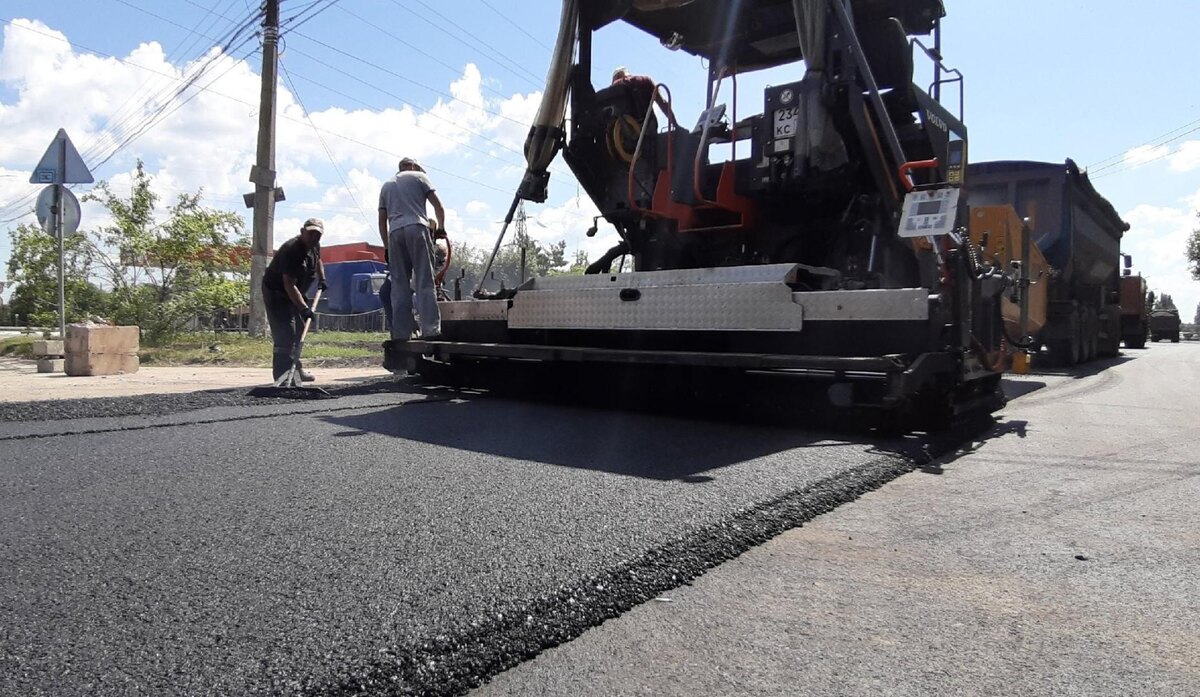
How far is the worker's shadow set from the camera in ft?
10.8

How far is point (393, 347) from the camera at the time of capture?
5.75 metres

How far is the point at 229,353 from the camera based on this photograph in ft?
34.0

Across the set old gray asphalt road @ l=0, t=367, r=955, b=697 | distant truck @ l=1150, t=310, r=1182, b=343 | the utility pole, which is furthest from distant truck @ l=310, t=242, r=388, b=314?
distant truck @ l=1150, t=310, r=1182, b=343

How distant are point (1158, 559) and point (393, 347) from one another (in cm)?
478

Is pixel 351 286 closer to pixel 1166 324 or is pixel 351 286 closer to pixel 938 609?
pixel 938 609

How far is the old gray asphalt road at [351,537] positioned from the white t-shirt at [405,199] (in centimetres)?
216

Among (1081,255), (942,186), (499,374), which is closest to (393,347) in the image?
(499,374)

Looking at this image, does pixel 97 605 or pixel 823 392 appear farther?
pixel 823 392

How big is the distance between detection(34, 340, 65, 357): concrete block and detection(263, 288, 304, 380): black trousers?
395cm

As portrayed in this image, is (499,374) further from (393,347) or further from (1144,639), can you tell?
(1144,639)

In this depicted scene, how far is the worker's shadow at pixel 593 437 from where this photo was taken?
3.28m

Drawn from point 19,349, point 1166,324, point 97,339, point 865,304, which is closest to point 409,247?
point 865,304

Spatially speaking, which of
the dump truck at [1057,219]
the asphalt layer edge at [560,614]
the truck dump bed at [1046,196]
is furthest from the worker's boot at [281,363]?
the truck dump bed at [1046,196]

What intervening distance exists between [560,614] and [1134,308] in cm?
2271
